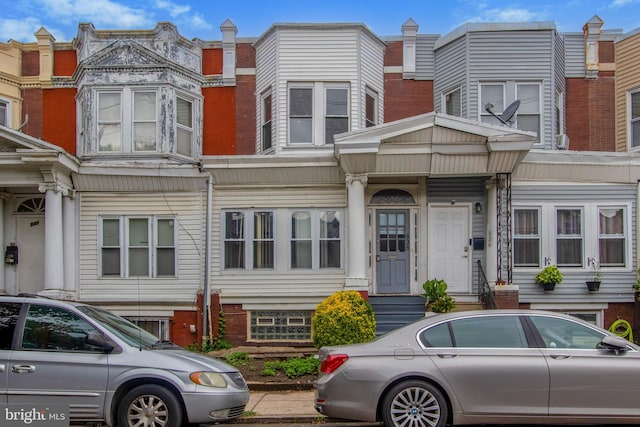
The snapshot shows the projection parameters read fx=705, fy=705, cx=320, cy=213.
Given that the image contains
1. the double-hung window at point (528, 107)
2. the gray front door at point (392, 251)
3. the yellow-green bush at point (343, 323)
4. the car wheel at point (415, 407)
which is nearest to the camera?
the car wheel at point (415, 407)

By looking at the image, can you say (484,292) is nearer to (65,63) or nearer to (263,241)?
(263,241)

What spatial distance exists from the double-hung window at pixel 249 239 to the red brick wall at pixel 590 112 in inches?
318

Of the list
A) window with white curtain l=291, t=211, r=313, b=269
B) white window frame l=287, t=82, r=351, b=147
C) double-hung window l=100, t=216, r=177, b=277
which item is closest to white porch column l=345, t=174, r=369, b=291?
window with white curtain l=291, t=211, r=313, b=269

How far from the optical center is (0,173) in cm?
1515

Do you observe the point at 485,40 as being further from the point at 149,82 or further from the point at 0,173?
the point at 0,173

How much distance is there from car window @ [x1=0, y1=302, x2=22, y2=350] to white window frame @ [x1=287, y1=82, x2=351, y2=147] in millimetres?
9455

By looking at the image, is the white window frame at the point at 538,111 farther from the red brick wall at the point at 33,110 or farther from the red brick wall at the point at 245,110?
the red brick wall at the point at 33,110

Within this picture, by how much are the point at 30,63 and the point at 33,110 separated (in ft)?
4.15

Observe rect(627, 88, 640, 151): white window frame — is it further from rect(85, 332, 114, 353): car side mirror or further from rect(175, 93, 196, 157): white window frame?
rect(85, 332, 114, 353): car side mirror

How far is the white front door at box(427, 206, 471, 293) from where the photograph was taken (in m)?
16.0

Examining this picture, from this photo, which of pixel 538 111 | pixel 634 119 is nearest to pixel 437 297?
pixel 538 111

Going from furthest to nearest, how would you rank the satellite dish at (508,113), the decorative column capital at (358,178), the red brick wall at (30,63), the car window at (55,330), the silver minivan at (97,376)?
the red brick wall at (30,63) → the satellite dish at (508,113) → the decorative column capital at (358,178) → the car window at (55,330) → the silver minivan at (97,376)

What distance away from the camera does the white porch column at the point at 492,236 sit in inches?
603

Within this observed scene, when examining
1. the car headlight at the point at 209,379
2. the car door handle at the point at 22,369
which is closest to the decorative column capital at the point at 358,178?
the car headlight at the point at 209,379
